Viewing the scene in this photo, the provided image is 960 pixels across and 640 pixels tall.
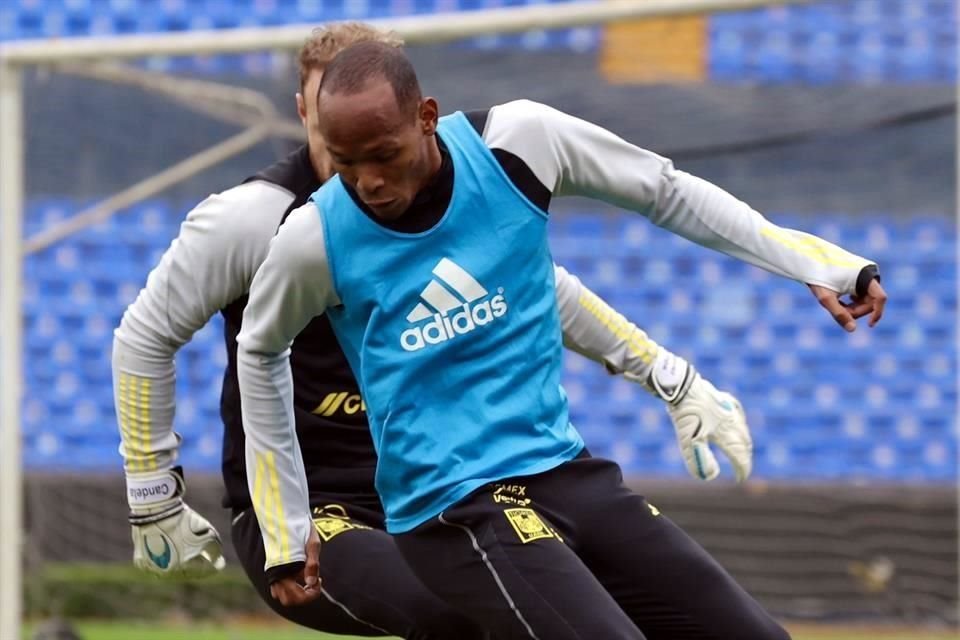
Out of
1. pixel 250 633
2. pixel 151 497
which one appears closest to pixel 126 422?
pixel 151 497

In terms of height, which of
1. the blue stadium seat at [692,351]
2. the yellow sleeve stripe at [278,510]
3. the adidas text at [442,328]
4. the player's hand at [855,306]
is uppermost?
the blue stadium seat at [692,351]

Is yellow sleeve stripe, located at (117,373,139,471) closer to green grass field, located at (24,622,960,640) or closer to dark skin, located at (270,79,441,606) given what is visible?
dark skin, located at (270,79,441,606)

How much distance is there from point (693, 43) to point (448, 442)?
921 cm

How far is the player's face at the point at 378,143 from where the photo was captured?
2824 millimetres

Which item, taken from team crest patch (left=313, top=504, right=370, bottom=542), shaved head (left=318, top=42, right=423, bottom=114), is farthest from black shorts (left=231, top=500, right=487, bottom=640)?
shaved head (left=318, top=42, right=423, bottom=114)

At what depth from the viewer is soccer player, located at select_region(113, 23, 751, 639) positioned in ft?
11.7

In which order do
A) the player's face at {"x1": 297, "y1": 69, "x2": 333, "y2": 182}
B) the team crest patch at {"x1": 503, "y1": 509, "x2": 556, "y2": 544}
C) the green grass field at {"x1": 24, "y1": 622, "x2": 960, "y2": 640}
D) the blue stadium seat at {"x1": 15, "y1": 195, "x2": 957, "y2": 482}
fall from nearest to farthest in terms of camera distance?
1. the team crest patch at {"x1": 503, "y1": 509, "x2": 556, "y2": 544}
2. the player's face at {"x1": 297, "y1": 69, "x2": 333, "y2": 182}
3. the green grass field at {"x1": 24, "y1": 622, "x2": 960, "y2": 640}
4. the blue stadium seat at {"x1": 15, "y1": 195, "x2": 957, "y2": 482}

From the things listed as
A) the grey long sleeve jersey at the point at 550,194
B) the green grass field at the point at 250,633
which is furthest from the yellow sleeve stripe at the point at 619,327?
the green grass field at the point at 250,633

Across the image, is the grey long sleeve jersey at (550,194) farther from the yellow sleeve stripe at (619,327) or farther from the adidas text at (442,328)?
the yellow sleeve stripe at (619,327)

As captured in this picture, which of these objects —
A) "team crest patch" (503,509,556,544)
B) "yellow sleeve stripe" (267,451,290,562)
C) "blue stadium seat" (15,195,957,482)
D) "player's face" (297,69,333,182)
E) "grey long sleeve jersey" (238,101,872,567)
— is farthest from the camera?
"blue stadium seat" (15,195,957,482)

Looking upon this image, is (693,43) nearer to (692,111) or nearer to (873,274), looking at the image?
(692,111)

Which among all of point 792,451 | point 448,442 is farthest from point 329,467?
point 792,451

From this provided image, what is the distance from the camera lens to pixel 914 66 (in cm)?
1213

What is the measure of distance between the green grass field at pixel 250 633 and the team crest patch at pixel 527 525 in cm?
617
